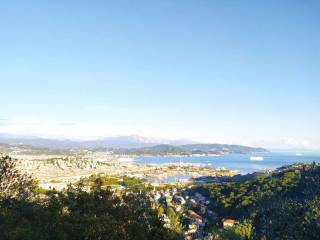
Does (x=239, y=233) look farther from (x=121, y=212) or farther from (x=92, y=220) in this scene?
(x=92, y=220)

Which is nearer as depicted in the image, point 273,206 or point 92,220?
point 92,220

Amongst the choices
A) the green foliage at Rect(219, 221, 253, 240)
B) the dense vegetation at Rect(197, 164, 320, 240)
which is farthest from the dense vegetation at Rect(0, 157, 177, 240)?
the green foliage at Rect(219, 221, 253, 240)

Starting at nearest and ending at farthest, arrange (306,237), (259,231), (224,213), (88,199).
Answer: (88,199) → (306,237) → (259,231) → (224,213)

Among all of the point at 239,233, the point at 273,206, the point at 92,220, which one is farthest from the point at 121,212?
the point at 273,206

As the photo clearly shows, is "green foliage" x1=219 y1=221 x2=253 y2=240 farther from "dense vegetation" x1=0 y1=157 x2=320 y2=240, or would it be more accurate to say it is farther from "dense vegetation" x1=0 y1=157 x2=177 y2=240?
"dense vegetation" x1=0 y1=157 x2=177 y2=240

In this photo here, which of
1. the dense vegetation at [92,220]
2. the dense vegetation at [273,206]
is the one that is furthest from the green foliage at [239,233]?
the dense vegetation at [92,220]

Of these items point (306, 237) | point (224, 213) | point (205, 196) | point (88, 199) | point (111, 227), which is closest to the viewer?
point (111, 227)

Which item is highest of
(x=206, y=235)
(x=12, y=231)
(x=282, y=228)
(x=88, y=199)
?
(x=88, y=199)

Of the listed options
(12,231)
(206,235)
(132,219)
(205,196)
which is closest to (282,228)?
(206,235)

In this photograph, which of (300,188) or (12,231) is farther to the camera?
(300,188)

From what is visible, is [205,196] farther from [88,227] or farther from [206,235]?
[88,227]

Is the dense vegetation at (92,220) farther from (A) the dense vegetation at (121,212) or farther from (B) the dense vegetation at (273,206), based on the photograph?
(B) the dense vegetation at (273,206)
